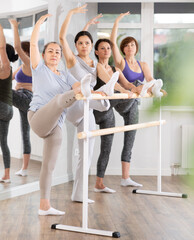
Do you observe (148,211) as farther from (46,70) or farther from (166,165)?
(166,165)

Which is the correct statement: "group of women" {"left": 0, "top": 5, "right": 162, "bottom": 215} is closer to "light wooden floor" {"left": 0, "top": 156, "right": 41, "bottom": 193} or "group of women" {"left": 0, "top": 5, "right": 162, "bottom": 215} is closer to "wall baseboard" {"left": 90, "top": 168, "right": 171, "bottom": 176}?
"light wooden floor" {"left": 0, "top": 156, "right": 41, "bottom": 193}

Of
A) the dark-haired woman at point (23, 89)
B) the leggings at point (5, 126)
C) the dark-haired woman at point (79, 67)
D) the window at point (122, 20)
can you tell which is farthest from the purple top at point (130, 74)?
the leggings at point (5, 126)

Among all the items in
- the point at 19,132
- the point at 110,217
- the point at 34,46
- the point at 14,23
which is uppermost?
the point at 14,23

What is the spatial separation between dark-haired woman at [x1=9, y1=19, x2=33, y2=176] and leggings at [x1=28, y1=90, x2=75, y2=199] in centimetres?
69

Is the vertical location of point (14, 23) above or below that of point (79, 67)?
above

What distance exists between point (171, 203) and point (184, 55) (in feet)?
10.0

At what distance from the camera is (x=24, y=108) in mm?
3396

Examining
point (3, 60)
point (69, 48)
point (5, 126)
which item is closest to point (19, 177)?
point (5, 126)

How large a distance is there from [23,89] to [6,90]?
0.85ft

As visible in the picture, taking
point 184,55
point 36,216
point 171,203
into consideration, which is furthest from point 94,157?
point 184,55

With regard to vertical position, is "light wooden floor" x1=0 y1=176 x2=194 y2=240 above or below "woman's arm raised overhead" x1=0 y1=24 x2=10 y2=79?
below

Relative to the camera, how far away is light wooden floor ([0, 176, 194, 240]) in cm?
241

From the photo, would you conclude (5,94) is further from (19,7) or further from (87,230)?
(87,230)

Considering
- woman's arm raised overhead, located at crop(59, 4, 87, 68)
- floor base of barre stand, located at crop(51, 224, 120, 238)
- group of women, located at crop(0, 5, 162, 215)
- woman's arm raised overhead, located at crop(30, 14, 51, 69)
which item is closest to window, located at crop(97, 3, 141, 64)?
group of women, located at crop(0, 5, 162, 215)
